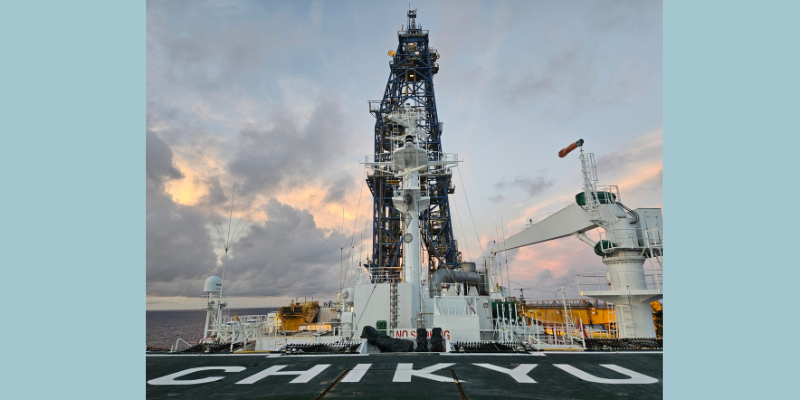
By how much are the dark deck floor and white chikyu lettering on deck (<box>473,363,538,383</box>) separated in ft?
0.29

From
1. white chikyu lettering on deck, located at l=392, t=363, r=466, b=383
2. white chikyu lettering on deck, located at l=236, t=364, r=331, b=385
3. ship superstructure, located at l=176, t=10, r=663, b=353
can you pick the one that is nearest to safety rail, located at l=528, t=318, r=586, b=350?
ship superstructure, located at l=176, t=10, r=663, b=353

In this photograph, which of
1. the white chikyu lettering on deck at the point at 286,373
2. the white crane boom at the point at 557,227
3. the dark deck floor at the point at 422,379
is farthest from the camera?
the white crane boom at the point at 557,227

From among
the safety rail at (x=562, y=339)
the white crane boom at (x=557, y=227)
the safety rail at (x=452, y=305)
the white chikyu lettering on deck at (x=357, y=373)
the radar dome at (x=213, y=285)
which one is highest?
the white crane boom at (x=557, y=227)

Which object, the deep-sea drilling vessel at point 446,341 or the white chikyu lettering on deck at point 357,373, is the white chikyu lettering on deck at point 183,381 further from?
→ the white chikyu lettering on deck at point 357,373

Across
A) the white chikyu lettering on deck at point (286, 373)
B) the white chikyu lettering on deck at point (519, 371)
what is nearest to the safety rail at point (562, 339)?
the white chikyu lettering on deck at point (519, 371)

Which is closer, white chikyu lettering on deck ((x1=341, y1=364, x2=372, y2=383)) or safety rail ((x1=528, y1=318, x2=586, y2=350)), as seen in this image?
white chikyu lettering on deck ((x1=341, y1=364, x2=372, y2=383))

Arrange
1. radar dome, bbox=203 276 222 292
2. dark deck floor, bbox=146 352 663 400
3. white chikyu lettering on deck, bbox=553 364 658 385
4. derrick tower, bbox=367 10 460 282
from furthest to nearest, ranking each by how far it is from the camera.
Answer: derrick tower, bbox=367 10 460 282 → radar dome, bbox=203 276 222 292 → white chikyu lettering on deck, bbox=553 364 658 385 → dark deck floor, bbox=146 352 663 400

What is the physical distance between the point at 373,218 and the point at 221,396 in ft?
92.6

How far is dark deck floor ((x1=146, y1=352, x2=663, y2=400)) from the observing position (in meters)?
4.86

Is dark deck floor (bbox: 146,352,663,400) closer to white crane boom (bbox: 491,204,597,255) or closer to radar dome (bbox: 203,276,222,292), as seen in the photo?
radar dome (bbox: 203,276,222,292)

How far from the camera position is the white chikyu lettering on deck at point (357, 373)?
5695 mm

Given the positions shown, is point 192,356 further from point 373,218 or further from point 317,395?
point 373,218

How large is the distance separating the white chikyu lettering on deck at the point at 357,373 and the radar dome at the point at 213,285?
23.4 ft

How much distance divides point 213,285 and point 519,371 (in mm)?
10189
